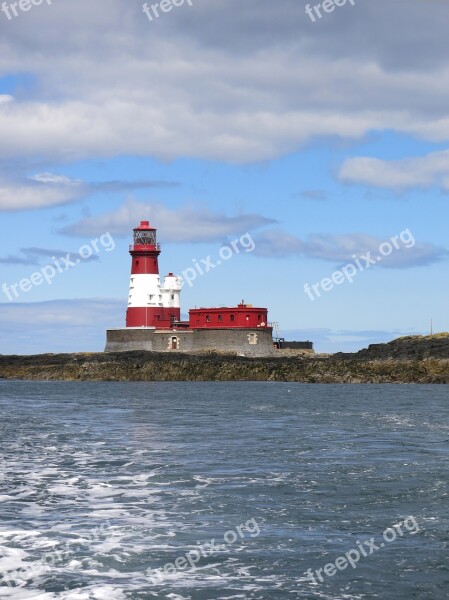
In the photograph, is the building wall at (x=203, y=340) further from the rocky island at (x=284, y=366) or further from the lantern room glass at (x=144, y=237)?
the lantern room glass at (x=144, y=237)

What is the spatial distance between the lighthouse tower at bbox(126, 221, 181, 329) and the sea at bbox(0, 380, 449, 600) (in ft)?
154

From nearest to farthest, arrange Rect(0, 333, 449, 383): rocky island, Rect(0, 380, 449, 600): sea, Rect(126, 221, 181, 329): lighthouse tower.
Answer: Rect(0, 380, 449, 600): sea < Rect(0, 333, 449, 383): rocky island < Rect(126, 221, 181, 329): lighthouse tower

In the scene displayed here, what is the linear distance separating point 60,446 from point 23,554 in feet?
41.8

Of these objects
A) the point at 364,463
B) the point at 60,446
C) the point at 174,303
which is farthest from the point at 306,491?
the point at 174,303

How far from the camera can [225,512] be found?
1469 cm

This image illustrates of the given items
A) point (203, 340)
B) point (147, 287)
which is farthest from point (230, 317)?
point (147, 287)

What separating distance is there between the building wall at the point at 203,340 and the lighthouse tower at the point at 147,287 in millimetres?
1180

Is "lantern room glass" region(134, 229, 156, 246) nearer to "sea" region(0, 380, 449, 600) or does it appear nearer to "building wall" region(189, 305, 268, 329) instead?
"building wall" region(189, 305, 268, 329)

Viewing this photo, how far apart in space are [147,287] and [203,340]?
21.4 ft

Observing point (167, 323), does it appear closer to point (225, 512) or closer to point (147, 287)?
point (147, 287)

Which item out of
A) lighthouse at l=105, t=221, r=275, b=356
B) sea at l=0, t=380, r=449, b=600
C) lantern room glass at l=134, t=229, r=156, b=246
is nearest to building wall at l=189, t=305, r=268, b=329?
lighthouse at l=105, t=221, r=275, b=356

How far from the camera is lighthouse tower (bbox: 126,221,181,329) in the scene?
77.1 metres

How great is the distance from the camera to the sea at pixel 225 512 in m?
10.7

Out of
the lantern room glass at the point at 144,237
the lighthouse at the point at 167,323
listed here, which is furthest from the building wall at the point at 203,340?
the lantern room glass at the point at 144,237
